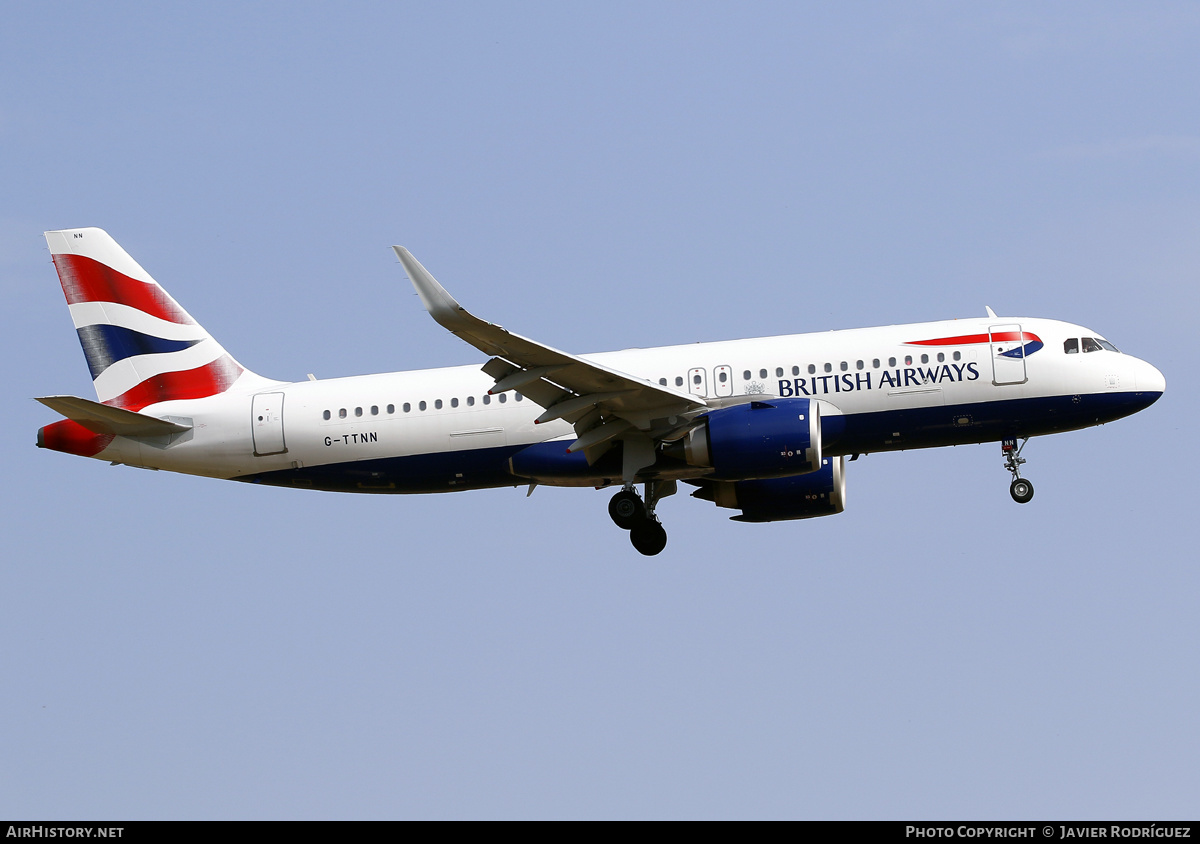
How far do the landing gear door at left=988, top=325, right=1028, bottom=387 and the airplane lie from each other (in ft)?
0.13

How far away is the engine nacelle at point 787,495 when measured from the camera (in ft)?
124

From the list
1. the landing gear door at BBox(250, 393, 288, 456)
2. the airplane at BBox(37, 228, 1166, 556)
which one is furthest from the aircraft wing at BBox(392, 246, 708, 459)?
the landing gear door at BBox(250, 393, 288, 456)

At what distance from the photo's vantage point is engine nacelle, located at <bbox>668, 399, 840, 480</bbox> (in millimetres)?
32188

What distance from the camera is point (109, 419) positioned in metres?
35.3

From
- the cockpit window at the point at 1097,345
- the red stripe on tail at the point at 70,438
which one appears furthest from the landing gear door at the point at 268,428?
the cockpit window at the point at 1097,345

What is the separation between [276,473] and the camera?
119 feet

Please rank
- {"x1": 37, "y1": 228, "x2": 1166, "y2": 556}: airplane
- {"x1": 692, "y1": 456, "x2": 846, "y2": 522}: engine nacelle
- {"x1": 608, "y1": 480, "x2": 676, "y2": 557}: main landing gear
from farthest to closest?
1. {"x1": 692, "y1": 456, "x2": 846, "y2": 522}: engine nacelle
2. {"x1": 608, "y1": 480, "x2": 676, "y2": 557}: main landing gear
3. {"x1": 37, "y1": 228, "x2": 1166, "y2": 556}: airplane

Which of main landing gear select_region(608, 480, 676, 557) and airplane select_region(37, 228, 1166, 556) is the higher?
airplane select_region(37, 228, 1166, 556)

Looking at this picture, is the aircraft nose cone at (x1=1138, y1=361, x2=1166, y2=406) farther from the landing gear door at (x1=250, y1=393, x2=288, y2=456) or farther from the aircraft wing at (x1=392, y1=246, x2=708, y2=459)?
the landing gear door at (x1=250, y1=393, x2=288, y2=456)

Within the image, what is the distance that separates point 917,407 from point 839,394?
1.77 metres

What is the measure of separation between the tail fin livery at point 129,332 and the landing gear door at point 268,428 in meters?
1.74
